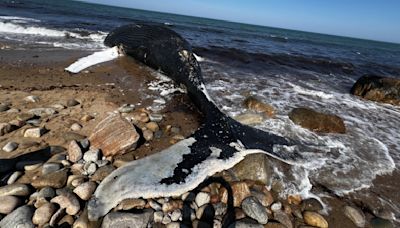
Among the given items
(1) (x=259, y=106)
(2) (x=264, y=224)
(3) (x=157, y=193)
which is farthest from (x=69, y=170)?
(1) (x=259, y=106)

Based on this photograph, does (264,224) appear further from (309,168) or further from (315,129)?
(315,129)

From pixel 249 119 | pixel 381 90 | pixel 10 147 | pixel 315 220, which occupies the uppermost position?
pixel 381 90

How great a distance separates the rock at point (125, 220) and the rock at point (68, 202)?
43 centimetres

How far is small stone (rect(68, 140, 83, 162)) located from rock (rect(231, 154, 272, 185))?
6.65 feet

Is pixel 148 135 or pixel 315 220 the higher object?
pixel 148 135

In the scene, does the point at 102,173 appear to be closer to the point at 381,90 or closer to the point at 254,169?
the point at 254,169

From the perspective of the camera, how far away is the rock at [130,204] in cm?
282

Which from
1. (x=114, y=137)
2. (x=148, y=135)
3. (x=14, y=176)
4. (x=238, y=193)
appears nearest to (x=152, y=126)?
(x=148, y=135)

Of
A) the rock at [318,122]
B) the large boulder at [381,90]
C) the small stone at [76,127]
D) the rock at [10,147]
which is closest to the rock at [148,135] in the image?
the small stone at [76,127]

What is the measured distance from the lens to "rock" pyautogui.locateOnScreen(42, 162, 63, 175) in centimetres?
325

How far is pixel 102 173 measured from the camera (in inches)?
131

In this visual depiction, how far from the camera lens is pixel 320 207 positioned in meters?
3.44

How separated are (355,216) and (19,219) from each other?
144 inches

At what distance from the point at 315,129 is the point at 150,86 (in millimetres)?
3773
